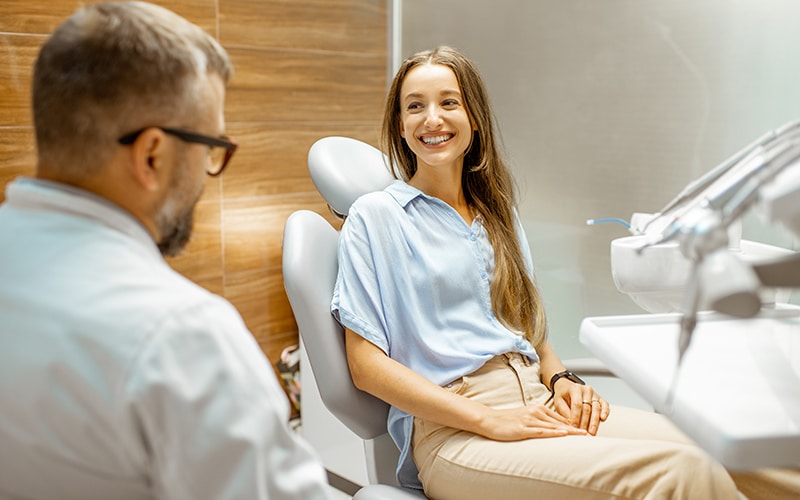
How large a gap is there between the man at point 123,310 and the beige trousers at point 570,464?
0.51 meters

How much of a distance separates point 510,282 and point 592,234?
2.92ft

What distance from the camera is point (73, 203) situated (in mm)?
829

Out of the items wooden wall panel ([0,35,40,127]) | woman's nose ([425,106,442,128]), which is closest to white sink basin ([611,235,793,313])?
woman's nose ([425,106,442,128])

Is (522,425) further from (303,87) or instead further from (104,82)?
(303,87)

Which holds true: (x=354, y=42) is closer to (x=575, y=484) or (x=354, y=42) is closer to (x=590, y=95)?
(x=590, y=95)

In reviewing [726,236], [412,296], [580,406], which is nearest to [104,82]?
[726,236]

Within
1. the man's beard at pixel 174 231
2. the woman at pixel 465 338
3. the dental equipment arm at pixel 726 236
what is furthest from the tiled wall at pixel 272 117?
the dental equipment arm at pixel 726 236

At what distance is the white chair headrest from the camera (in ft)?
5.69

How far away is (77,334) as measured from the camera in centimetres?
75

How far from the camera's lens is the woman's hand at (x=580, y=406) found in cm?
150

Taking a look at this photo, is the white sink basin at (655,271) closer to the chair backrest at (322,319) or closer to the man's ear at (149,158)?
the chair backrest at (322,319)

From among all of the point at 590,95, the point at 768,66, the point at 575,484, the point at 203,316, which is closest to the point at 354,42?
the point at 590,95

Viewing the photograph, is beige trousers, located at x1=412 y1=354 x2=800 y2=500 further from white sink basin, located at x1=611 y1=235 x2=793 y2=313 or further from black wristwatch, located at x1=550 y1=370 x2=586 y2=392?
white sink basin, located at x1=611 y1=235 x2=793 y2=313

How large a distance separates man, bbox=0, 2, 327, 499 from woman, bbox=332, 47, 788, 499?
538mm
